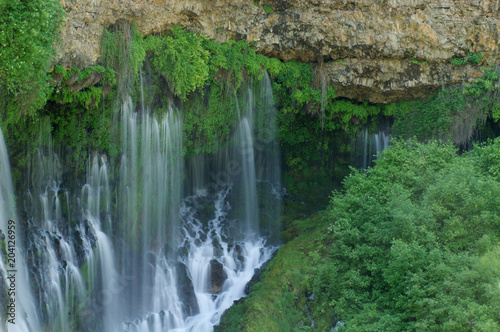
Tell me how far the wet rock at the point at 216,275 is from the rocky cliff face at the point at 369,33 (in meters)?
A: 9.08

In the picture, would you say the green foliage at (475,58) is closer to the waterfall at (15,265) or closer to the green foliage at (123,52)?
the green foliage at (123,52)

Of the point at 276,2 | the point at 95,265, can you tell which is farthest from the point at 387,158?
the point at 95,265

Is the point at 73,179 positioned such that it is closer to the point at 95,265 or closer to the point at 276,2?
the point at 95,265

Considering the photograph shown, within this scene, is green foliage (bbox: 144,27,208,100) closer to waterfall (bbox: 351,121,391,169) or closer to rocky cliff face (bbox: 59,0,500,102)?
rocky cliff face (bbox: 59,0,500,102)

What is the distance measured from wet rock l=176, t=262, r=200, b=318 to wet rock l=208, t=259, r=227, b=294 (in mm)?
813

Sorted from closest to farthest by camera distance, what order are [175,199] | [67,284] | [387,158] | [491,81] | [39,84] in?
[39,84], [67,284], [387,158], [175,199], [491,81]

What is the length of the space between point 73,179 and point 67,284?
3.73 metres

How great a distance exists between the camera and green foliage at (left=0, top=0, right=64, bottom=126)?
11.6 meters

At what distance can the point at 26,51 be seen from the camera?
12.0 meters

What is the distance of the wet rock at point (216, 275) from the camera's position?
18031mm

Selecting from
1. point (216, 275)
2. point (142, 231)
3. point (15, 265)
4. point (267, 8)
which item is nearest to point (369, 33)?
point (267, 8)

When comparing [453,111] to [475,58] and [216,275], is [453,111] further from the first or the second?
[216,275]

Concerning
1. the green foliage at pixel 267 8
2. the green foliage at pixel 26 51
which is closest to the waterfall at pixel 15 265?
the green foliage at pixel 26 51

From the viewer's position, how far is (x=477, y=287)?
10.8 metres
